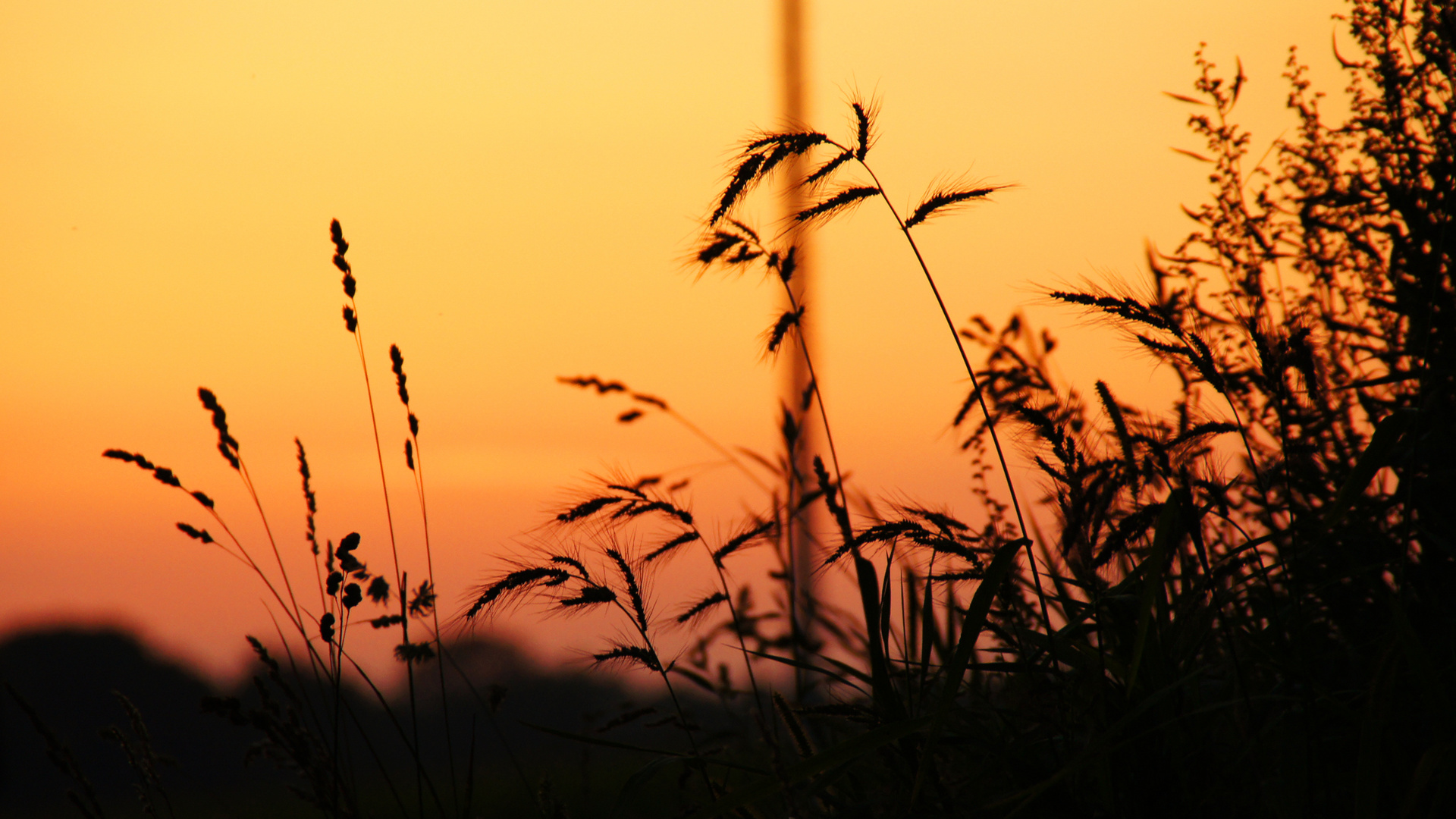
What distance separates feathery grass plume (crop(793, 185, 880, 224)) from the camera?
209cm

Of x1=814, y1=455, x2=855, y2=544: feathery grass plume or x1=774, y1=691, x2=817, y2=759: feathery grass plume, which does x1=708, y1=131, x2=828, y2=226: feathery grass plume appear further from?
x1=774, y1=691, x2=817, y2=759: feathery grass plume

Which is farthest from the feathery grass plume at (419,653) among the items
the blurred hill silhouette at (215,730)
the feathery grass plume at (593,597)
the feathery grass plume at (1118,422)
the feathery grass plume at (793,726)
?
the feathery grass plume at (1118,422)

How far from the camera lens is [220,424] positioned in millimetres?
2135

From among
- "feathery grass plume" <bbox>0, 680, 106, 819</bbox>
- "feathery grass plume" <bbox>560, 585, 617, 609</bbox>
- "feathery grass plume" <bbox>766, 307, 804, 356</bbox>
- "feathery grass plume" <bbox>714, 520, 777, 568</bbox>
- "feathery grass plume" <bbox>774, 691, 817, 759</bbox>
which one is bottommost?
"feathery grass plume" <bbox>774, 691, 817, 759</bbox>

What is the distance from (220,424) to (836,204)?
145cm

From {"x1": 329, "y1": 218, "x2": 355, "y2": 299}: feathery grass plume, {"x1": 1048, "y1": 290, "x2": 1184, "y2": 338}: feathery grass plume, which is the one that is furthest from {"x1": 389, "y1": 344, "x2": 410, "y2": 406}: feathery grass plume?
{"x1": 1048, "y1": 290, "x2": 1184, "y2": 338}: feathery grass plume

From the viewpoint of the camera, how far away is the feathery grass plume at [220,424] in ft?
6.88

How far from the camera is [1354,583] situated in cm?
249

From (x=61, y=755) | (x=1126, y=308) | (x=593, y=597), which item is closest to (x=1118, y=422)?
(x=1126, y=308)

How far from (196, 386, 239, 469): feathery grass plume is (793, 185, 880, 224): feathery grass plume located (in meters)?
1.35

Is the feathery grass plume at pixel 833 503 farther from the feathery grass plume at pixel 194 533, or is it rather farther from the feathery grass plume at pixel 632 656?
the feathery grass plume at pixel 194 533

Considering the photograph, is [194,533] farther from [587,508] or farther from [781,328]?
[781,328]

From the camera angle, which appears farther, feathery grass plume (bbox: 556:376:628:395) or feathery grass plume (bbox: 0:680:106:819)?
feathery grass plume (bbox: 556:376:628:395)

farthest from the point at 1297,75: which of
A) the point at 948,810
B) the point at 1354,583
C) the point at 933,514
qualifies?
the point at 948,810
